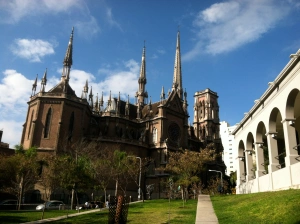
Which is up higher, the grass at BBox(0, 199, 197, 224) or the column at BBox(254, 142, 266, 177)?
the column at BBox(254, 142, 266, 177)

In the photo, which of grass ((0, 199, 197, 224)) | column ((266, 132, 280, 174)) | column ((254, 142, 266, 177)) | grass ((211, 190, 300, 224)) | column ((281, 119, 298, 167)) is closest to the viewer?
grass ((211, 190, 300, 224))

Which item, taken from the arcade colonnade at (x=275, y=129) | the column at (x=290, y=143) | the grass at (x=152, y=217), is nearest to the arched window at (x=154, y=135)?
the arcade colonnade at (x=275, y=129)

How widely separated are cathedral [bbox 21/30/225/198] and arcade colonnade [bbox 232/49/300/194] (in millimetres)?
27886

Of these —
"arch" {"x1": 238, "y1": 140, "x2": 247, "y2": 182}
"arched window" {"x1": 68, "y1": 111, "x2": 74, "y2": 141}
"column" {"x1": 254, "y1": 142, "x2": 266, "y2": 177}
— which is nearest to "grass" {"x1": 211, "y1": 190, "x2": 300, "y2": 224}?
"column" {"x1": 254, "y1": 142, "x2": 266, "y2": 177}

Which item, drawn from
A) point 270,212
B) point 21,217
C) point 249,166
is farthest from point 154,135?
point 270,212

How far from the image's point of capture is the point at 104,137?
178 ft

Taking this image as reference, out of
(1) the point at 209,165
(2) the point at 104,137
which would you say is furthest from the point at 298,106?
(1) the point at 209,165

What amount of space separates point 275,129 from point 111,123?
40.3 meters

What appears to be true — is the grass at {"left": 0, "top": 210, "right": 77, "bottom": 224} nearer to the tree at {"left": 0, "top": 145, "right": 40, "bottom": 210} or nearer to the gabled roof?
the tree at {"left": 0, "top": 145, "right": 40, "bottom": 210}

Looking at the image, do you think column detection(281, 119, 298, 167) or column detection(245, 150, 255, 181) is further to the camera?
column detection(245, 150, 255, 181)

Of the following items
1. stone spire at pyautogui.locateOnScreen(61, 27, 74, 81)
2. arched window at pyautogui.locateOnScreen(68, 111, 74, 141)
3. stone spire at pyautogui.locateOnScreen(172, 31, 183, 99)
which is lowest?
arched window at pyautogui.locateOnScreen(68, 111, 74, 141)

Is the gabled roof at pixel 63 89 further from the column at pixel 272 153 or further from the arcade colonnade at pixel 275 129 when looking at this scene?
the column at pixel 272 153

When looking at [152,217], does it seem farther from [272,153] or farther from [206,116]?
[206,116]

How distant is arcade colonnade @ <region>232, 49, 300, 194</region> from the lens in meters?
18.4
